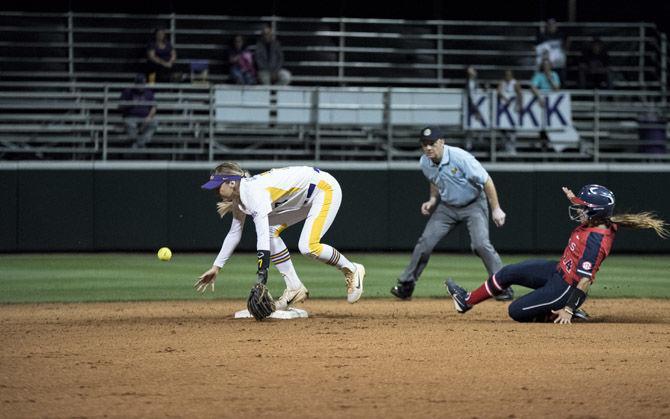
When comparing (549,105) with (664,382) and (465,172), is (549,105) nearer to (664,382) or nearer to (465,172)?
(465,172)

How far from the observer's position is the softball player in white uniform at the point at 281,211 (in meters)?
9.44

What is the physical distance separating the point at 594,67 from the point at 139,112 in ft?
31.7

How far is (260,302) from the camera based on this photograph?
381 inches

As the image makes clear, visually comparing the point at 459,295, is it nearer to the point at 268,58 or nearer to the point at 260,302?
the point at 260,302

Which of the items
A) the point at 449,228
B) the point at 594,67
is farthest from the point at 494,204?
the point at 594,67

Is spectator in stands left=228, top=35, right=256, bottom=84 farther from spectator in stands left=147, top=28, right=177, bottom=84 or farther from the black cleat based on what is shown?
→ the black cleat

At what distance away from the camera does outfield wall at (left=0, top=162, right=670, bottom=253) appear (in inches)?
768

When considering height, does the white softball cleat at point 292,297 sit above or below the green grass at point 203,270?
above

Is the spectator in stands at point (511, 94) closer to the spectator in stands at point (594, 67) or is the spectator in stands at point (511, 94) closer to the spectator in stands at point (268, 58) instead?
the spectator in stands at point (594, 67)

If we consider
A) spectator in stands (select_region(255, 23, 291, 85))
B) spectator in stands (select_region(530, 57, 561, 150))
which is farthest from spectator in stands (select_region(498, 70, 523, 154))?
spectator in stands (select_region(255, 23, 291, 85))

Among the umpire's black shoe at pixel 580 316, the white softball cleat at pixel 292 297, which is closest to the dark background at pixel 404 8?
the white softball cleat at pixel 292 297

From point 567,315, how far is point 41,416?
5.46 meters

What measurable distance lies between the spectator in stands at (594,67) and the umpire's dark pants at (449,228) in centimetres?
1072

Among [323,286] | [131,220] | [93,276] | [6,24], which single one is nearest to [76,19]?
[6,24]
